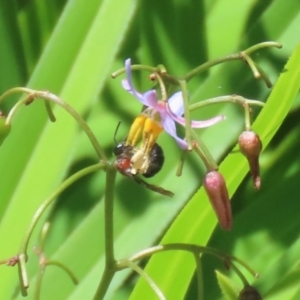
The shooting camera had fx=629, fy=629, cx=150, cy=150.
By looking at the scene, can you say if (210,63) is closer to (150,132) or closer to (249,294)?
(150,132)

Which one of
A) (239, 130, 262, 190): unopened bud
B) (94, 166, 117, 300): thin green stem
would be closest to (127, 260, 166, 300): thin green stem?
(94, 166, 117, 300): thin green stem

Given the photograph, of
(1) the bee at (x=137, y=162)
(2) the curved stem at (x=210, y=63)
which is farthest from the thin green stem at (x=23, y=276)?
(2) the curved stem at (x=210, y=63)

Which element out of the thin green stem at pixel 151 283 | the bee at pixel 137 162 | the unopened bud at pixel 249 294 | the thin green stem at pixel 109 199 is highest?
the bee at pixel 137 162

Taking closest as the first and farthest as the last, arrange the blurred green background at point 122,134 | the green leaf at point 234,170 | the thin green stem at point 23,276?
the thin green stem at point 23,276 < the green leaf at point 234,170 < the blurred green background at point 122,134

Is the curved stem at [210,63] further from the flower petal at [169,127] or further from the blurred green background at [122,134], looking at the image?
the blurred green background at [122,134]

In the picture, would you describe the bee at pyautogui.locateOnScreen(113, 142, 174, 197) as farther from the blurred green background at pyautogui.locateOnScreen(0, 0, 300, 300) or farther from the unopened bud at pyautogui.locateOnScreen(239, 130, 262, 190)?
the blurred green background at pyautogui.locateOnScreen(0, 0, 300, 300)

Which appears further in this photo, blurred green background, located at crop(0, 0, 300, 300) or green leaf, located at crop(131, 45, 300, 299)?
blurred green background, located at crop(0, 0, 300, 300)

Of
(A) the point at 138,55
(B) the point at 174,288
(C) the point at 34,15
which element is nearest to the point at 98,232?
(B) the point at 174,288
